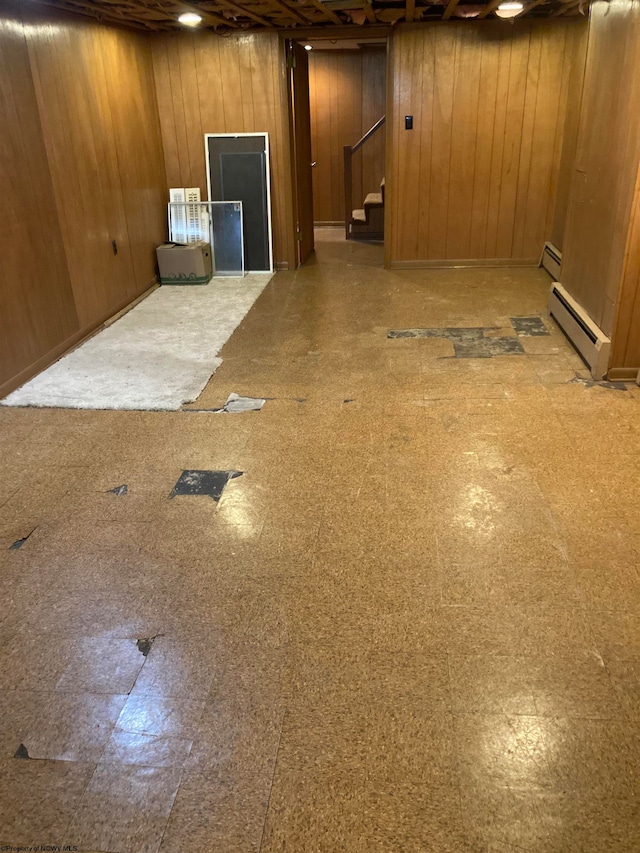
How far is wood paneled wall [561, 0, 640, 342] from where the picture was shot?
3420 millimetres

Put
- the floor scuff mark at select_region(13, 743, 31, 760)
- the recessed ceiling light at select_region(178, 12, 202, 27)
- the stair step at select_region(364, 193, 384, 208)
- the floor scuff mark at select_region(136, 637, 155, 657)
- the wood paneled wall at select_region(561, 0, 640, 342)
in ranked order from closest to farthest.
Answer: the floor scuff mark at select_region(13, 743, 31, 760), the floor scuff mark at select_region(136, 637, 155, 657), the wood paneled wall at select_region(561, 0, 640, 342), the recessed ceiling light at select_region(178, 12, 202, 27), the stair step at select_region(364, 193, 384, 208)

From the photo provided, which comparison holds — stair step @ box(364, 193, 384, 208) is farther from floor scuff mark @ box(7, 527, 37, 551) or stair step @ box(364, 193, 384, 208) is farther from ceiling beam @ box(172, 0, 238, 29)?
floor scuff mark @ box(7, 527, 37, 551)

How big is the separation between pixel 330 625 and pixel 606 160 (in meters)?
3.23

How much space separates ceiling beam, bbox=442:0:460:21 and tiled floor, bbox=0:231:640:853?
3.07 m

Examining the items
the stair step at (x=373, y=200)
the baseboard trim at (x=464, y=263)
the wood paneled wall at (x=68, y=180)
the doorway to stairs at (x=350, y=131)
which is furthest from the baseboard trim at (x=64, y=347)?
the doorway to stairs at (x=350, y=131)

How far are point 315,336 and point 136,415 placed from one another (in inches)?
63.5

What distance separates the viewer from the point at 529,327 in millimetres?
4695

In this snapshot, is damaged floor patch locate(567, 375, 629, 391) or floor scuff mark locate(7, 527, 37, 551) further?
damaged floor patch locate(567, 375, 629, 391)

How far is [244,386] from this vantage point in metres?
3.88

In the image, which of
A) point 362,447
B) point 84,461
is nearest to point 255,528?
point 362,447

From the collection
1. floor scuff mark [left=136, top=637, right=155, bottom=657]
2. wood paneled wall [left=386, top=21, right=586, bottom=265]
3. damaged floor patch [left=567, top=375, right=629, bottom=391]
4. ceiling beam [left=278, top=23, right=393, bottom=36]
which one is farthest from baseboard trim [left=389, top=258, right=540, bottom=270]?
floor scuff mark [left=136, top=637, right=155, bottom=657]

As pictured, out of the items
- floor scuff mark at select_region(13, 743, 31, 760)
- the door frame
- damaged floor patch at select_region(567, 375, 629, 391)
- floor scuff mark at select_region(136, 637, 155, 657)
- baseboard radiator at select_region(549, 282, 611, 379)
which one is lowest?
floor scuff mark at select_region(13, 743, 31, 760)

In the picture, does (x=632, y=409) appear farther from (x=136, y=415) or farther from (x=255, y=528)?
(x=136, y=415)

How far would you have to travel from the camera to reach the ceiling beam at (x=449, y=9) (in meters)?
4.79
